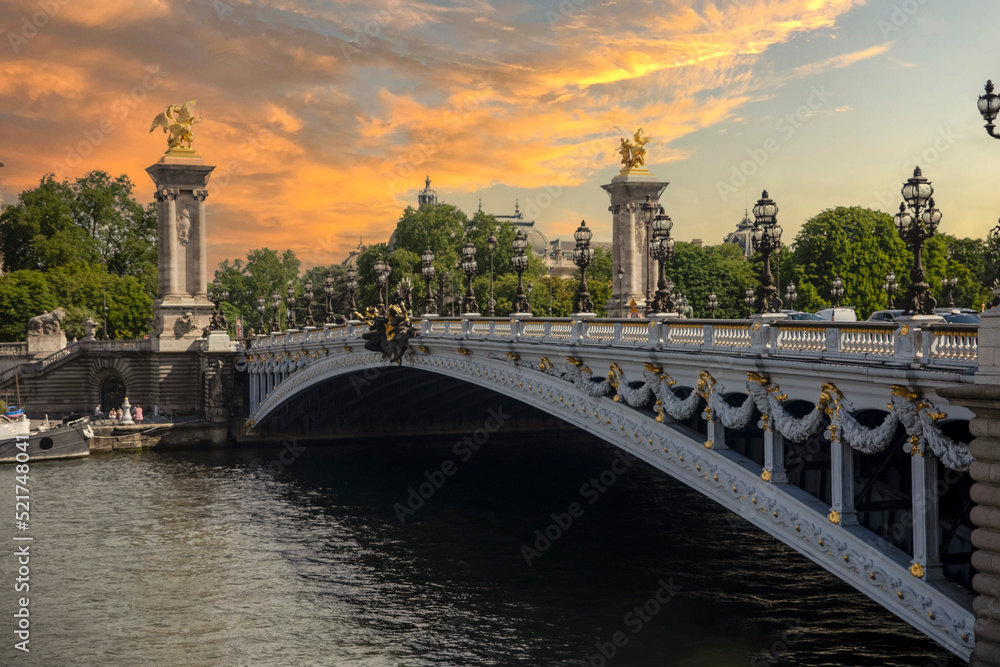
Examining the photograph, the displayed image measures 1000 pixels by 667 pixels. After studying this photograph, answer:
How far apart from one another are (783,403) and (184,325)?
50.2m

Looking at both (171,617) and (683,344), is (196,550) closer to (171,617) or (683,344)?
(171,617)

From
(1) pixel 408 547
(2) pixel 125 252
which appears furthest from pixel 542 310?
(1) pixel 408 547

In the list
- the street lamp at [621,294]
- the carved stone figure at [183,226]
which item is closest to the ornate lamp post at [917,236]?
the street lamp at [621,294]

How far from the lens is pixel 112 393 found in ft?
198

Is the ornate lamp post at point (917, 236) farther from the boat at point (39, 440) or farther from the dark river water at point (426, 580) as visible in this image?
the boat at point (39, 440)

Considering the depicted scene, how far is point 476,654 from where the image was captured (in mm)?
19594

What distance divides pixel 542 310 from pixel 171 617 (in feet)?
218

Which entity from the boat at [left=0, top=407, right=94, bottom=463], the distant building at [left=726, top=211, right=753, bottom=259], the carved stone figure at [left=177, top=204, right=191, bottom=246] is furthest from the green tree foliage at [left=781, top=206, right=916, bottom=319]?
the distant building at [left=726, top=211, right=753, bottom=259]

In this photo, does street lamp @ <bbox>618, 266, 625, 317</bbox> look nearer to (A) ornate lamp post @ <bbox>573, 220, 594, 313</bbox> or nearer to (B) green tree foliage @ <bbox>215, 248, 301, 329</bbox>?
(A) ornate lamp post @ <bbox>573, 220, 594, 313</bbox>

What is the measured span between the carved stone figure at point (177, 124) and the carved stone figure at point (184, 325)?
1129cm

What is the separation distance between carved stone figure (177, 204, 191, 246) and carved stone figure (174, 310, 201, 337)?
5366mm

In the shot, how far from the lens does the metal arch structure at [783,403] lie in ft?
40.4

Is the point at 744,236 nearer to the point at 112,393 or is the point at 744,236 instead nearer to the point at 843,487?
the point at 112,393

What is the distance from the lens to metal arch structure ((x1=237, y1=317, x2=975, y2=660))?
40.4 feet
